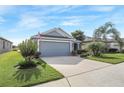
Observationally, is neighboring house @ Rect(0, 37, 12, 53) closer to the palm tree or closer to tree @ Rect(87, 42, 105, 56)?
tree @ Rect(87, 42, 105, 56)

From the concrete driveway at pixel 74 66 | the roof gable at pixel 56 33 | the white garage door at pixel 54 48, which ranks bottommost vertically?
the concrete driveway at pixel 74 66

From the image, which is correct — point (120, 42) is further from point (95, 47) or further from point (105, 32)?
point (95, 47)

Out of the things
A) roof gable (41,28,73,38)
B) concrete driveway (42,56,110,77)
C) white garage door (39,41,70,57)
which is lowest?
concrete driveway (42,56,110,77)

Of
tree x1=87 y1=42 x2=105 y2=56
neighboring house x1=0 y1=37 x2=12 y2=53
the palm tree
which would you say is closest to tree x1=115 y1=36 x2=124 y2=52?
the palm tree

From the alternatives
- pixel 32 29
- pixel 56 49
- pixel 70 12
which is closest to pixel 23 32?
pixel 32 29

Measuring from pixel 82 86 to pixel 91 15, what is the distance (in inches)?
317

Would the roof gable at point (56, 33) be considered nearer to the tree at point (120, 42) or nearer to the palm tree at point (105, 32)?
the palm tree at point (105, 32)

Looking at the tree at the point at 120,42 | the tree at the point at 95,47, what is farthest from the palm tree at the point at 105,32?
the tree at the point at 95,47

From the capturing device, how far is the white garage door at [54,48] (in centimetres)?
1653

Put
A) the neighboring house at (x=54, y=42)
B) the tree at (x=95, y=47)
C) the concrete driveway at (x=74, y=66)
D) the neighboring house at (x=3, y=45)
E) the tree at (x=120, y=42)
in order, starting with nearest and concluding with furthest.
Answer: the concrete driveway at (x=74, y=66) < the neighboring house at (x=54, y=42) < the tree at (x=95, y=47) < the neighboring house at (x=3, y=45) < the tree at (x=120, y=42)

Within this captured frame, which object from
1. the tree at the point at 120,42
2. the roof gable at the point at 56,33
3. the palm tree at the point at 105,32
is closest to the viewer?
the roof gable at the point at 56,33

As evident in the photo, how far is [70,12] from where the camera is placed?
12.5 metres

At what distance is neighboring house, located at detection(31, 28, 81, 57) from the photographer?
16425 mm

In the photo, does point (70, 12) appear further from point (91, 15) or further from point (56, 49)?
point (56, 49)
